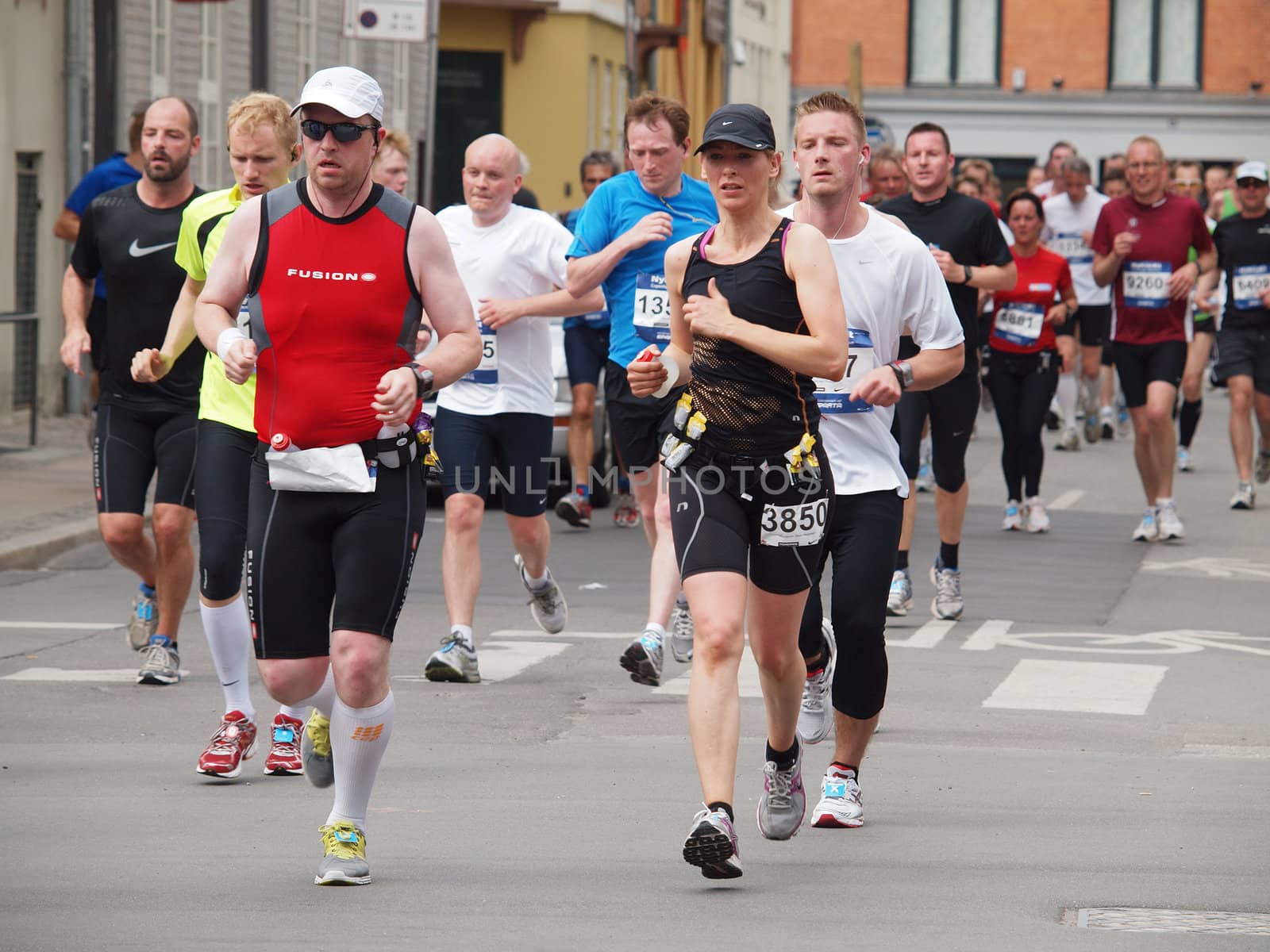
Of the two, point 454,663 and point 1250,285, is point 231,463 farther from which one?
point 1250,285

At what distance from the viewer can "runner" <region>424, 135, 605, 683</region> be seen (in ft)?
32.2

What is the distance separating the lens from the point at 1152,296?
577 inches

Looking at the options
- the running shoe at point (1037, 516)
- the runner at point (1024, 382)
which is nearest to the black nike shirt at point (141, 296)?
the runner at point (1024, 382)

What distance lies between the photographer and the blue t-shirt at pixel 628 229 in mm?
9906

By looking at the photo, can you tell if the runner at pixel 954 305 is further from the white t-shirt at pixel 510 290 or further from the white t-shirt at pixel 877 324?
the white t-shirt at pixel 877 324

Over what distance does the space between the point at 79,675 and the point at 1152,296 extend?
7531 millimetres

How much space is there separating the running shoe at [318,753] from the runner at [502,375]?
3126 mm

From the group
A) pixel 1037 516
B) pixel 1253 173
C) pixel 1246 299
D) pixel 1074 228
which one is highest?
pixel 1253 173

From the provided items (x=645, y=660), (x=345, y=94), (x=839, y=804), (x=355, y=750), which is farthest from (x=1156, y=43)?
(x=355, y=750)

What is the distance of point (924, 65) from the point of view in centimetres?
6338

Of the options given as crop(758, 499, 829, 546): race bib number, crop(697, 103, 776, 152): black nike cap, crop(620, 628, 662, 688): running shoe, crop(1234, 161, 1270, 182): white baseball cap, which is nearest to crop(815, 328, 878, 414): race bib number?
crop(758, 499, 829, 546): race bib number

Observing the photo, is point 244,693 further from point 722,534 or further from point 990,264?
point 990,264

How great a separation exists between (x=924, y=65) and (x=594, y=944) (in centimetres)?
5961

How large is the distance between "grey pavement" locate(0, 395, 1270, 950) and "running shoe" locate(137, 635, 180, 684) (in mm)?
137
